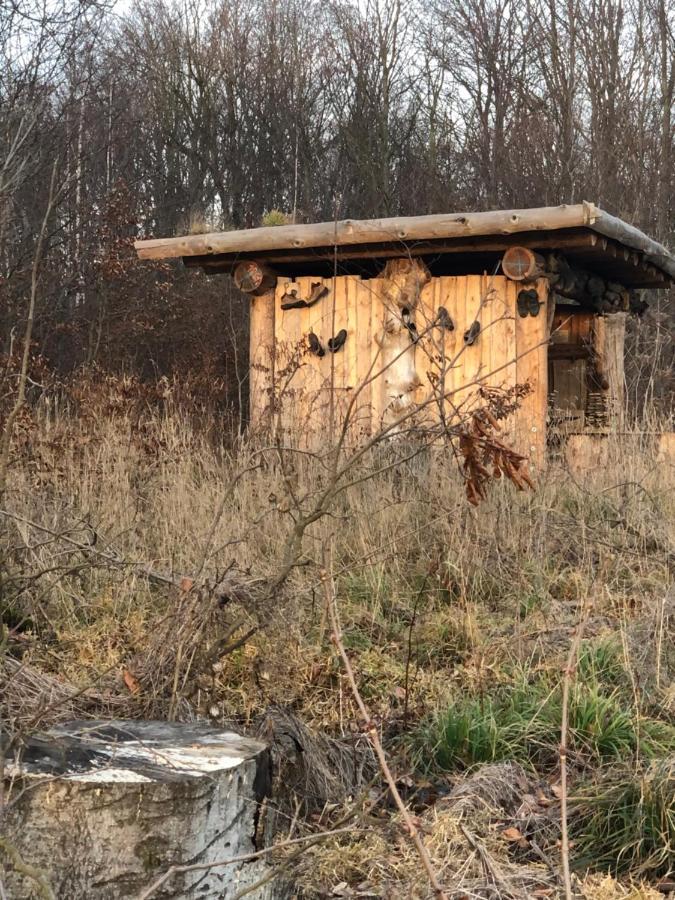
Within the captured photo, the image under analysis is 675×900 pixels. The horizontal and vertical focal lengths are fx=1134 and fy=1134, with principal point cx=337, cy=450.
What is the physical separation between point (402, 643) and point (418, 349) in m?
4.82

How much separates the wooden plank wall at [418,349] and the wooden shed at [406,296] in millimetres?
12

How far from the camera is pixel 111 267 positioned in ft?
35.5

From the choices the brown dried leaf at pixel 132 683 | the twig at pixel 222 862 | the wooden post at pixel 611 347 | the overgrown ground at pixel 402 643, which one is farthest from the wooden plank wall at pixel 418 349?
the twig at pixel 222 862

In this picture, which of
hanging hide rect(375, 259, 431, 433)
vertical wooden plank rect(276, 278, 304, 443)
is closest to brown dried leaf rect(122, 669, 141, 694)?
vertical wooden plank rect(276, 278, 304, 443)

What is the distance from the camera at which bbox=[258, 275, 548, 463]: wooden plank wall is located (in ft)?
29.4

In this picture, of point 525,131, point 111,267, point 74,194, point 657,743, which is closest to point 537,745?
point 657,743

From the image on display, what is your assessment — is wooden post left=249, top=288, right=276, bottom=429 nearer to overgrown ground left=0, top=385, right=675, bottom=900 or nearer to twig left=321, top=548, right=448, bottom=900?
overgrown ground left=0, top=385, right=675, bottom=900

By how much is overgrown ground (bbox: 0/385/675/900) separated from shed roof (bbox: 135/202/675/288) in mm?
1948

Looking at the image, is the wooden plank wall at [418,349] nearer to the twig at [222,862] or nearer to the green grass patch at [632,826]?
the green grass patch at [632,826]

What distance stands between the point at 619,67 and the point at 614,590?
52.0 feet

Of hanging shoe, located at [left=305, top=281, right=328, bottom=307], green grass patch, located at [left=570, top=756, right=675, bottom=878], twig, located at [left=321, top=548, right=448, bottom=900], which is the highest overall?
hanging shoe, located at [left=305, top=281, right=328, bottom=307]

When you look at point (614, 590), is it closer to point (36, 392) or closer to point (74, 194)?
point (36, 392)

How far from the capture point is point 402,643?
5039 millimetres

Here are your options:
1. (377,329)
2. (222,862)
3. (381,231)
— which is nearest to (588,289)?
(377,329)
